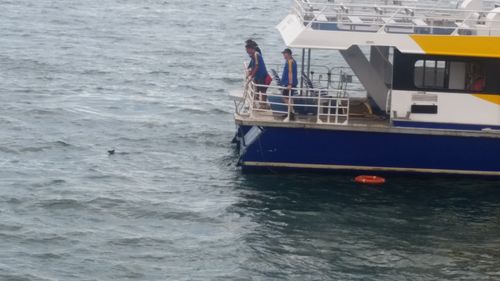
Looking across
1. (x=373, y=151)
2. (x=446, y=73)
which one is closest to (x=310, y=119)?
(x=373, y=151)

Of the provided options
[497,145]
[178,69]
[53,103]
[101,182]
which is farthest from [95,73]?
[497,145]

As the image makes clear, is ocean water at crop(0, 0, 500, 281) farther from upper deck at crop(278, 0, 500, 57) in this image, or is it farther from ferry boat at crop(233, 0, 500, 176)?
upper deck at crop(278, 0, 500, 57)

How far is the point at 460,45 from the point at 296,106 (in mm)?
3627

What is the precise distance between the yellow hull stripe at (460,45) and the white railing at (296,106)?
6.59 ft

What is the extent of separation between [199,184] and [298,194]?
84.6 inches

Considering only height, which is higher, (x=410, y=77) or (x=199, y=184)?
(x=410, y=77)

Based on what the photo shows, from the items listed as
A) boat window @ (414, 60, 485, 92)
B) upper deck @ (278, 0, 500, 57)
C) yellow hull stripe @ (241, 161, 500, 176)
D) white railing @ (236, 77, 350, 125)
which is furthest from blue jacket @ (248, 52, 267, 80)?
boat window @ (414, 60, 485, 92)

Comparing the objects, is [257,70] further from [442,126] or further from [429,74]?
[442,126]

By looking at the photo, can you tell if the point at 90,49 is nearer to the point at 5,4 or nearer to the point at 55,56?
the point at 55,56

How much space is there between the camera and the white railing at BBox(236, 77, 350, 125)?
2694cm

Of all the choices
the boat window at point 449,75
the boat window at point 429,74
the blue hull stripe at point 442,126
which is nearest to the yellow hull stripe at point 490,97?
the boat window at point 449,75

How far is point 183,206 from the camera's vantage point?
85.2 ft

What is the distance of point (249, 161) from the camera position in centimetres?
2762

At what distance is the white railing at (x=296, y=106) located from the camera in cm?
2694
